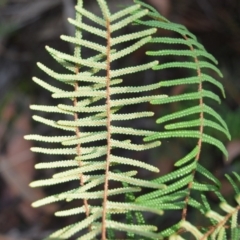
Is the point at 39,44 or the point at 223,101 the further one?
the point at 39,44

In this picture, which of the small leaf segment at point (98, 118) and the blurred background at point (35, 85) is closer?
the small leaf segment at point (98, 118)

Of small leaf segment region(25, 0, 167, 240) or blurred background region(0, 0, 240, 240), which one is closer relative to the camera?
small leaf segment region(25, 0, 167, 240)

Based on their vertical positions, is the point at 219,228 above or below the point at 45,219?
above

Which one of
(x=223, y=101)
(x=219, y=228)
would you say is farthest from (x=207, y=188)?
(x=223, y=101)

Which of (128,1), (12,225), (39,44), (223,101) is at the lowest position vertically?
(12,225)

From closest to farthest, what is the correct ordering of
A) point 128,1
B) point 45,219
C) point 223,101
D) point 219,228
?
point 219,228, point 223,101, point 45,219, point 128,1

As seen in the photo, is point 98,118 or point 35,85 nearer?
point 98,118

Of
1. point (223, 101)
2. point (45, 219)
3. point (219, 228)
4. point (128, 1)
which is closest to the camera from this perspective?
point (219, 228)

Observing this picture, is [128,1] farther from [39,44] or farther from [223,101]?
[223,101]
